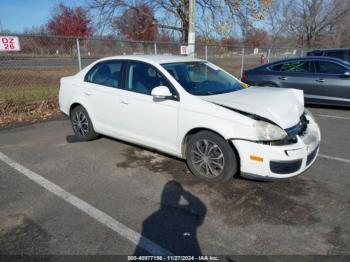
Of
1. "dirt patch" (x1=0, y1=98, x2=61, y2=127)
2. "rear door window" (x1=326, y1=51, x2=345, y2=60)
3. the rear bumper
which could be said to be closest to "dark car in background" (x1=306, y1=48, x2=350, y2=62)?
"rear door window" (x1=326, y1=51, x2=345, y2=60)

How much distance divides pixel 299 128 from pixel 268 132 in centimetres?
59

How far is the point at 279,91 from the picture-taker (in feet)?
14.4

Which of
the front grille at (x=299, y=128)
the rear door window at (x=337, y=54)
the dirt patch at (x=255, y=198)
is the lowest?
the dirt patch at (x=255, y=198)

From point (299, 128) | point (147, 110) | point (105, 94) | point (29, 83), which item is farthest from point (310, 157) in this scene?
point (29, 83)

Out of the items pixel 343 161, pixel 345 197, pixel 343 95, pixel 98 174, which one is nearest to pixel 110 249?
pixel 98 174

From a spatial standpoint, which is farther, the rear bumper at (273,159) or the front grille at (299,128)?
the front grille at (299,128)

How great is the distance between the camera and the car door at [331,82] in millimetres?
7820

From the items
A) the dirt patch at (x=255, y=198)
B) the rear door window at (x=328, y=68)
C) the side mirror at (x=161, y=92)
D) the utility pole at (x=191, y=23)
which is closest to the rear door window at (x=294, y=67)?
the rear door window at (x=328, y=68)

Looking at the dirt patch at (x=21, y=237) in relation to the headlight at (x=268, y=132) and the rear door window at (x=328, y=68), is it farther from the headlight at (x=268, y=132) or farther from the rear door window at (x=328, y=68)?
the rear door window at (x=328, y=68)

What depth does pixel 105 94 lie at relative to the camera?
4828 millimetres

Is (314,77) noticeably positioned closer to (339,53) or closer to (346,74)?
(346,74)

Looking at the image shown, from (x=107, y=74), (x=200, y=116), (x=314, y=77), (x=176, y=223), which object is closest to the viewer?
(x=176, y=223)

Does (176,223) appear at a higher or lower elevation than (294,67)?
lower

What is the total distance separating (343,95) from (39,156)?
7.53m
